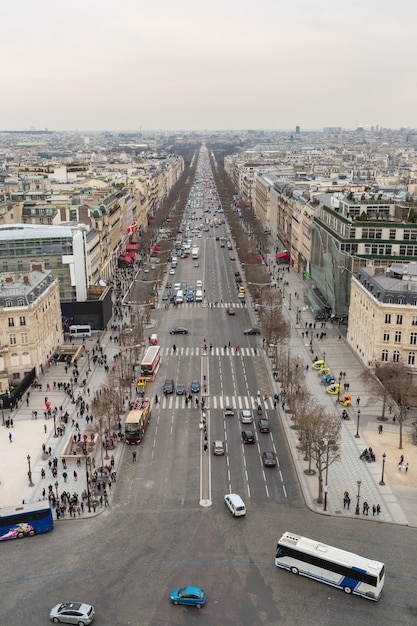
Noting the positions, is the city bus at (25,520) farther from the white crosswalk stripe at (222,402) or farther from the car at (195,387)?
the car at (195,387)

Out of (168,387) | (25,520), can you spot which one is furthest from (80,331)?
(25,520)

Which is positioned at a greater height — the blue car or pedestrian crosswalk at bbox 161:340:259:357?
the blue car

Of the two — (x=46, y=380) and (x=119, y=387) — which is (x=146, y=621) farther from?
(x=46, y=380)

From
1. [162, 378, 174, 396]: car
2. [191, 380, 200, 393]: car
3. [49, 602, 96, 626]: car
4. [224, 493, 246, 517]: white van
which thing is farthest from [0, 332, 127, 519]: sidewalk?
[49, 602, 96, 626]: car

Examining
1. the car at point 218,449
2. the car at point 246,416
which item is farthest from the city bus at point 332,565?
the car at point 246,416

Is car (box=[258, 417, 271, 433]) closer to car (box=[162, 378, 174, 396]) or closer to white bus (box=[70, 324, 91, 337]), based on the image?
car (box=[162, 378, 174, 396])

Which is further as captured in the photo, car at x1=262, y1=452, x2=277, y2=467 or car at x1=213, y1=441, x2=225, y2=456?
car at x1=213, y1=441, x2=225, y2=456
